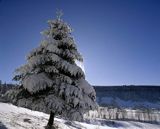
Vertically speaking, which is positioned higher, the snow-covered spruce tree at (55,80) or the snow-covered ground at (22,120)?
the snow-covered spruce tree at (55,80)

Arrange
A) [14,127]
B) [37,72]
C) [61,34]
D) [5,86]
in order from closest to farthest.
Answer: [14,127] < [37,72] < [61,34] < [5,86]

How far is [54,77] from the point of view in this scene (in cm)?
1834

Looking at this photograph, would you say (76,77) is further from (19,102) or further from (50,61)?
(19,102)

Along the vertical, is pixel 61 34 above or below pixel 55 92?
above

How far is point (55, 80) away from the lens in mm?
18109

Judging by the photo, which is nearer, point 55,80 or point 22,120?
point 55,80

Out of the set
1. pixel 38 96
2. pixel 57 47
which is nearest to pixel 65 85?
pixel 38 96

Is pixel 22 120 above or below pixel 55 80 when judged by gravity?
below

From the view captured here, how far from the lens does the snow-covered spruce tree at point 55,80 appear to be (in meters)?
17.2

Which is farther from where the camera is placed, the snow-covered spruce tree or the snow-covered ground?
the snow-covered spruce tree

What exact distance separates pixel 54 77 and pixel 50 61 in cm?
150

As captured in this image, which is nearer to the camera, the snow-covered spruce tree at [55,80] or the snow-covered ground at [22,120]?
the snow-covered ground at [22,120]

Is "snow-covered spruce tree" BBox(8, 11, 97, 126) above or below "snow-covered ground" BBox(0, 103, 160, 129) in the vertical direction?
above

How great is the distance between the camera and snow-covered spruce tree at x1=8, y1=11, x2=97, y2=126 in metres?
17.2
